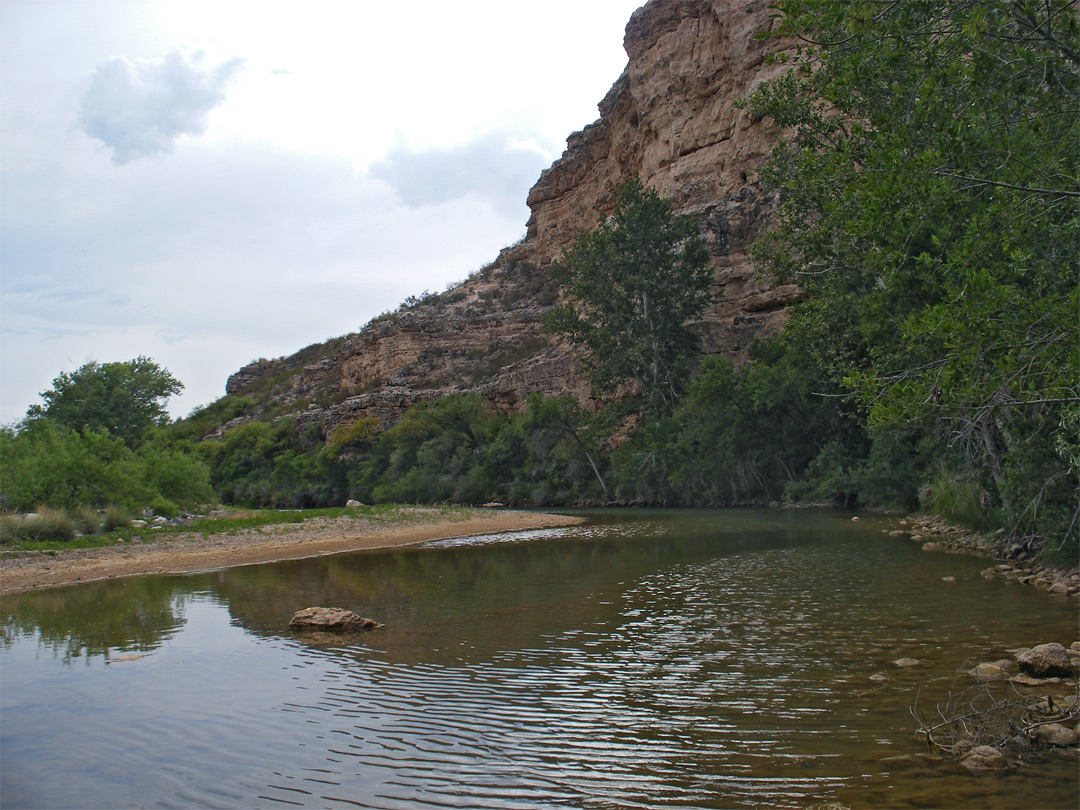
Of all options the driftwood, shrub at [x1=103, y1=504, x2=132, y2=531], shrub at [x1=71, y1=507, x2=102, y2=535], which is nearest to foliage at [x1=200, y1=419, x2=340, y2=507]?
shrub at [x1=103, y1=504, x2=132, y2=531]

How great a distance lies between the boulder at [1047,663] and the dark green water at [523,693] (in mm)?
508

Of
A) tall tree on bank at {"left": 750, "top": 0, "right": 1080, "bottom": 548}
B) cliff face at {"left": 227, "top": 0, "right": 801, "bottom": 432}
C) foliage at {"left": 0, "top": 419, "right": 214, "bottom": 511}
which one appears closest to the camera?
tall tree on bank at {"left": 750, "top": 0, "right": 1080, "bottom": 548}

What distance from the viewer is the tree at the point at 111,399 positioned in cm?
5300

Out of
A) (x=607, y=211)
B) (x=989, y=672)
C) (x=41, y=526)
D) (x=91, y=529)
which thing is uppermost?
(x=607, y=211)

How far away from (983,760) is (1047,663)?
2.02 meters

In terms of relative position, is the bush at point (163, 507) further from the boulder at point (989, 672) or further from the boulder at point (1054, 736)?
the boulder at point (1054, 736)

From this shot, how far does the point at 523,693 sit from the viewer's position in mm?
5594

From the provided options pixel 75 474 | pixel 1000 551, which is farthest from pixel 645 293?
pixel 1000 551

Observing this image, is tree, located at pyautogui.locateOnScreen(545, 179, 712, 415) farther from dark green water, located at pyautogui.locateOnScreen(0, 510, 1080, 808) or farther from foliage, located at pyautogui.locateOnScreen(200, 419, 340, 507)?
foliage, located at pyautogui.locateOnScreen(200, 419, 340, 507)

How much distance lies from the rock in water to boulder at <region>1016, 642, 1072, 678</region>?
6.51 metres

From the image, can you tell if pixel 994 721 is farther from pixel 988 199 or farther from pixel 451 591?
pixel 451 591

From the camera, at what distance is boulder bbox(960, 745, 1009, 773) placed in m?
3.73

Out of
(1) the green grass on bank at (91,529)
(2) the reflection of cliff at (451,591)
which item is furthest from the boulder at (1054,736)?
(1) the green grass on bank at (91,529)

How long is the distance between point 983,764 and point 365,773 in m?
3.39
